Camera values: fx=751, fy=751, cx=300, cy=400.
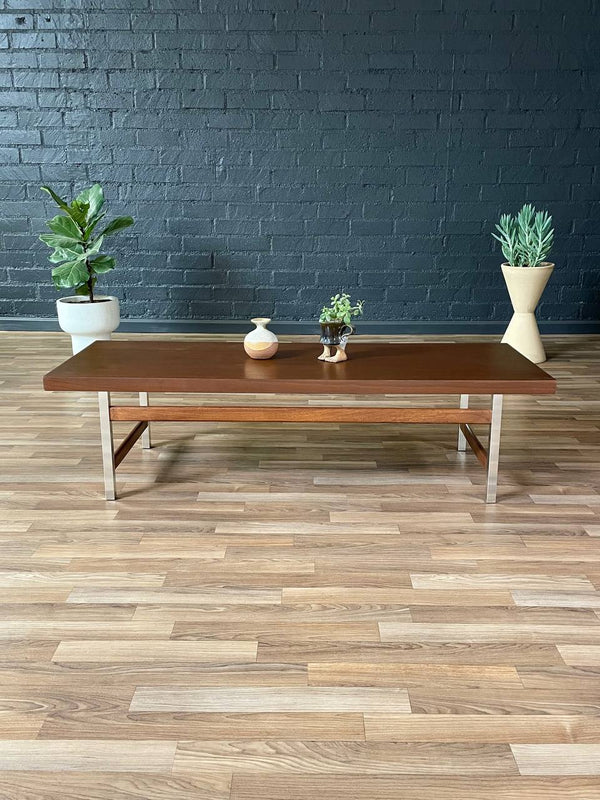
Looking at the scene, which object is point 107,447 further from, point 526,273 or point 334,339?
point 526,273

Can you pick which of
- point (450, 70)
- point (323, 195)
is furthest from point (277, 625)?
point (450, 70)

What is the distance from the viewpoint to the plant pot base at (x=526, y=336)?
169 inches

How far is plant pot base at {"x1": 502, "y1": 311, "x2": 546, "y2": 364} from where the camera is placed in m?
4.30

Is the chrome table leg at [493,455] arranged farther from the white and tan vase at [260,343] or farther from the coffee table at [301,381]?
the white and tan vase at [260,343]

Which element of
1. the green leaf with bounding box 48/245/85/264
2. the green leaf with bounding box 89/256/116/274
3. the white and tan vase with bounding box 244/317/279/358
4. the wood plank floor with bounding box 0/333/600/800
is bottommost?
the wood plank floor with bounding box 0/333/600/800

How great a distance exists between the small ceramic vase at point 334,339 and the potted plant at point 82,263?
191 cm

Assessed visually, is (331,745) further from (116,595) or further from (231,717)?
(116,595)

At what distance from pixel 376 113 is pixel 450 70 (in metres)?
0.51

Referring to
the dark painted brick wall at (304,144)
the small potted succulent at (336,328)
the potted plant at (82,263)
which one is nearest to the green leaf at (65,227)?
the potted plant at (82,263)

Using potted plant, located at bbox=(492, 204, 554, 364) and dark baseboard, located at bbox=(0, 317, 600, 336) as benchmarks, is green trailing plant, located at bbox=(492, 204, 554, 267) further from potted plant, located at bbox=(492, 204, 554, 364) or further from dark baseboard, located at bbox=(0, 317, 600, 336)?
dark baseboard, located at bbox=(0, 317, 600, 336)

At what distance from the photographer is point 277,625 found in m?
1.80

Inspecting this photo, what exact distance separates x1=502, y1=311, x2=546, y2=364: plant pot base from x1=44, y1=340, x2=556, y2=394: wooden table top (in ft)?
5.17

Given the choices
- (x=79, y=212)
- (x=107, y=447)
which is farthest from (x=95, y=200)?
(x=107, y=447)

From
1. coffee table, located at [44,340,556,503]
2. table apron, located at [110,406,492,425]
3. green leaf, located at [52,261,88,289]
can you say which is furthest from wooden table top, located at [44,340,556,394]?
green leaf, located at [52,261,88,289]
